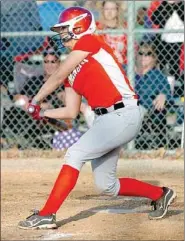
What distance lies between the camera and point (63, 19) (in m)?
6.66

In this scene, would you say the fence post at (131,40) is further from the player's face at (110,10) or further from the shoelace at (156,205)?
the shoelace at (156,205)

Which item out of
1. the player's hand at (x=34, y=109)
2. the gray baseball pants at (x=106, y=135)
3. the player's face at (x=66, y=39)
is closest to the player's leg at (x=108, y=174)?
the gray baseball pants at (x=106, y=135)

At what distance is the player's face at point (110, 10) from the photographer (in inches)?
410

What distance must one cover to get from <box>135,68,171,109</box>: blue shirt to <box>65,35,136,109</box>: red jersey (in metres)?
3.87

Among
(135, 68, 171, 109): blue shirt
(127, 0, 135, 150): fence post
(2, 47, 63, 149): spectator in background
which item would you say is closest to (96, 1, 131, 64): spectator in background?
(127, 0, 135, 150): fence post

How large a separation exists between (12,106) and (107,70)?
14.5 ft

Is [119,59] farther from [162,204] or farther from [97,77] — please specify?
[97,77]

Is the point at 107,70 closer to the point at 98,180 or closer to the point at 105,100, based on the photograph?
the point at 105,100

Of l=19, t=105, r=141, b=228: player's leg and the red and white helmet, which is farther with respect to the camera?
the red and white helmet

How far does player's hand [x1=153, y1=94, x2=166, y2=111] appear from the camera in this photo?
10.3 m

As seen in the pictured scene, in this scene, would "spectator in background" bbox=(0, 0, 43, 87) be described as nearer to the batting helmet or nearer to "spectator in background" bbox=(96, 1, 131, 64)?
"spectator in background" bbox=(96, 1, 131, 64)

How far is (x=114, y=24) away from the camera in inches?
413

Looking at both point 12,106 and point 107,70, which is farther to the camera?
point 12,106

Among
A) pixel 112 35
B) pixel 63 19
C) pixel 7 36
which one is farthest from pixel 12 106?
pixel 63 19
